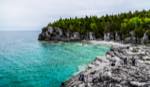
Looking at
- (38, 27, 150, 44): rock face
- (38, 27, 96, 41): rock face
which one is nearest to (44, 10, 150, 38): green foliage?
(38, 27, 150, 44): rock face

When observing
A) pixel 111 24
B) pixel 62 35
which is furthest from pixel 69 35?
pixel 111 24

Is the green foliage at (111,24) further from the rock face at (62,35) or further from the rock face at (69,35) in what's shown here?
the rock face at (62,35)

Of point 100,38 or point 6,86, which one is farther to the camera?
point 100,38

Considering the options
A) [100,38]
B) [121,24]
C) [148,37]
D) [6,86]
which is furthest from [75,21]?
[6,86]

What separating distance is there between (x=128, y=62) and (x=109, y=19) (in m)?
115

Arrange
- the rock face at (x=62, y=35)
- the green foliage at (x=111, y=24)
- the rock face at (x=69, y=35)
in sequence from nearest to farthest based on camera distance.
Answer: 1. the green foliage at (x=111, y=24)
2. the rock face at (x=69, y=35)
3. the rock face at (x=62, y=35)

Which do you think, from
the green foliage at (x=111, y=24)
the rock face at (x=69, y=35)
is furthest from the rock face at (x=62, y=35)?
the green foliage at (x=111, y=24)

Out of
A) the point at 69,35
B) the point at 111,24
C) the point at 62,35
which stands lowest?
the point at 69,35

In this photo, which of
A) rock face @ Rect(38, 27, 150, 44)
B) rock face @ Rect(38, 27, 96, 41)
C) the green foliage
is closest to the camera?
the green foliage

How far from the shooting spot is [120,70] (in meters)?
34.3

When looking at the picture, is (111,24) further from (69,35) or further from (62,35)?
(62,35)

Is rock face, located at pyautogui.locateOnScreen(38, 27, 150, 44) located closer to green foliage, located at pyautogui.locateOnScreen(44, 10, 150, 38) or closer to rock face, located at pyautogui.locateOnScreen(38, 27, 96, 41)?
rock face, located at pyautogui.locateOnScreen(38, 27, 96, 41)

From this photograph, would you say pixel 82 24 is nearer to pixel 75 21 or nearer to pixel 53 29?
pixel 75 21

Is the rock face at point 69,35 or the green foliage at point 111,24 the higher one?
the green foliage at point 111,24
